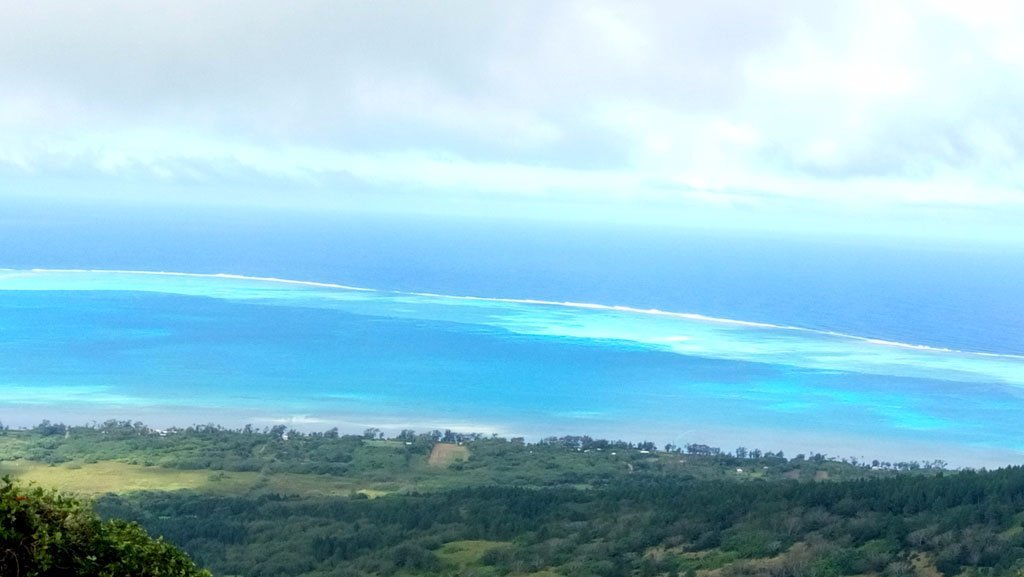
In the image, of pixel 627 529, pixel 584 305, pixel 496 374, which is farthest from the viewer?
pixel 584 305

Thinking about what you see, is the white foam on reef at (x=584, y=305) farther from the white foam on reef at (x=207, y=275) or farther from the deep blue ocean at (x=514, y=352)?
the deep blue ocean at (x=514, y=352)

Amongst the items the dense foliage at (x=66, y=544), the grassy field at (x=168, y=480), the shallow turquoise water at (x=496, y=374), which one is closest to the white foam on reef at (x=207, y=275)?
the shallow turquoise water at (x=496, y=374)

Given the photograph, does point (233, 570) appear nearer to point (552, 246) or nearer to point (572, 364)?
→ point (572, 364)

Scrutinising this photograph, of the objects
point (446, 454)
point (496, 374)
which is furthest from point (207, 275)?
point (446, 454)

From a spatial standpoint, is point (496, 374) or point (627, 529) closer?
point (627, 529)

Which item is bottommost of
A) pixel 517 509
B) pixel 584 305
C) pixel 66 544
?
pixel 517 509

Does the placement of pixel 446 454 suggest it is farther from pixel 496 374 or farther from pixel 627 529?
pixel 496 374
